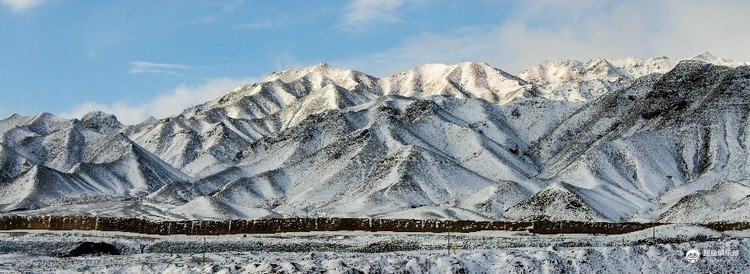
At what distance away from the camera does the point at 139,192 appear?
6998 inches

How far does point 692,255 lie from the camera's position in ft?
132

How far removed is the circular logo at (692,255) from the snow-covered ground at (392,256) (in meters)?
0.22

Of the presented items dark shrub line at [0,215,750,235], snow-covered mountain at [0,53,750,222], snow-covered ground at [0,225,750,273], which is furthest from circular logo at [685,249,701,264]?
snow-covered mountain at [0,53,750,222]

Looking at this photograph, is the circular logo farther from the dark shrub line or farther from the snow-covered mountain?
the snow-covered mountain

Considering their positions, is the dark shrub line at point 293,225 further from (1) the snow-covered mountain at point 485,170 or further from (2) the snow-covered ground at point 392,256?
(1) the snow-covered mountain at point 485,170

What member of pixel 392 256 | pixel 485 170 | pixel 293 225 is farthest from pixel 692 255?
pixel 485 170

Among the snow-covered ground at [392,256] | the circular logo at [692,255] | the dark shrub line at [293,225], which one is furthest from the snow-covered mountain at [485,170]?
the circular logo at [692,255]

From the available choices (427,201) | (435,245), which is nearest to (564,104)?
(427,201)

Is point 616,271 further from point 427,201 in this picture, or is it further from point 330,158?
point 330,158

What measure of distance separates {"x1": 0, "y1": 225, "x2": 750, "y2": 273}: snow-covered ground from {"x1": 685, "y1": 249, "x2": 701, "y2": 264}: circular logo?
8.6 inches

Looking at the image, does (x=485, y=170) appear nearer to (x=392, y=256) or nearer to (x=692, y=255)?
(x=692, y=255)

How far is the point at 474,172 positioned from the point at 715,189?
49342 millimetres

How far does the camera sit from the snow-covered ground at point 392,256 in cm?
3553

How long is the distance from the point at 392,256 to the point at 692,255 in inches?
520
